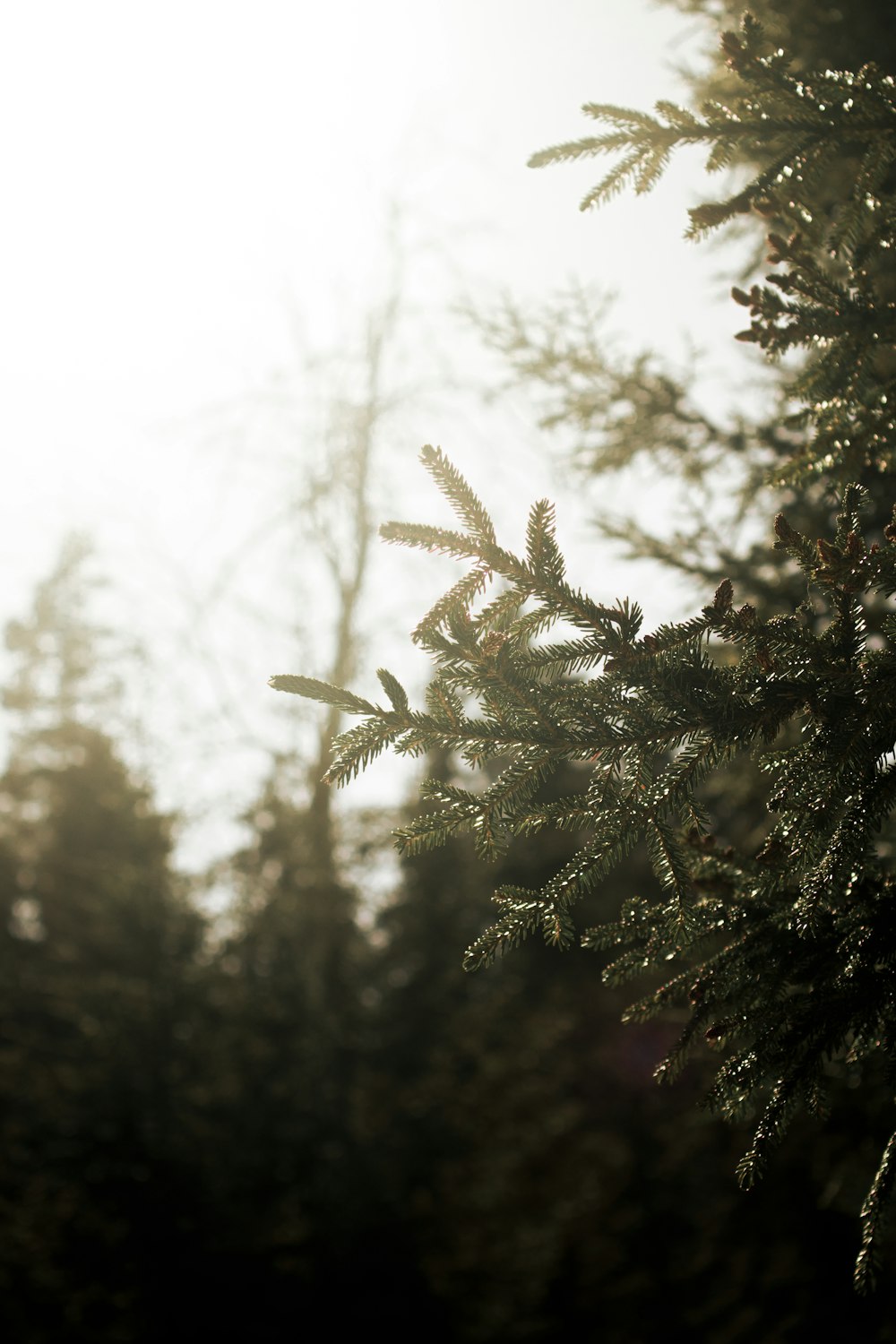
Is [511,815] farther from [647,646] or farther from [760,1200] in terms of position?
[760,1200]

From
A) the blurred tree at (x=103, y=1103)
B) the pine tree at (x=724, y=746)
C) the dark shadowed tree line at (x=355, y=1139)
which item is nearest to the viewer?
the pine tree at (x=724, y=746)

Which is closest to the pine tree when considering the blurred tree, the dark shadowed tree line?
the dark shadowed tree line

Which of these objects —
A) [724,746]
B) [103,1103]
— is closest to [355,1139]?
[103,1103]

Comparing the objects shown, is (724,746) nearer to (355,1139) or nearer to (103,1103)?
(355,1139)

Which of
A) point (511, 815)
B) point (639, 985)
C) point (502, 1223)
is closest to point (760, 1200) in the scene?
point (502, 1223)

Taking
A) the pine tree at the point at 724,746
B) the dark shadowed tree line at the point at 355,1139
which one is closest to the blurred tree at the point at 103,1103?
the dark shadowed tree line at the point at 355,1139

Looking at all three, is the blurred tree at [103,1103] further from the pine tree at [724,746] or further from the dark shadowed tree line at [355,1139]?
the pine tree at [724,746]

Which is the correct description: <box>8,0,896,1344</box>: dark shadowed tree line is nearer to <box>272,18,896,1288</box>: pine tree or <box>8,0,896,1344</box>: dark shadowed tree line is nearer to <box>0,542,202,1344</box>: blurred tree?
<box>0,542,202,1344</box>: blurred tree

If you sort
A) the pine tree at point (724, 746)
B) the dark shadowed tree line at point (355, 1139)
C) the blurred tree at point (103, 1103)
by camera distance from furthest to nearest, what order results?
the blurred tree at point (103, 1103)
the dark shadowed tree line at point (355, 1139)
the pine tree at point (724, 746)

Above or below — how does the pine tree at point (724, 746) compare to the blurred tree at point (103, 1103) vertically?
below

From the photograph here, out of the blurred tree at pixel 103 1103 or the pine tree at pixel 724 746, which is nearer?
the pine tree at pixel 724 746

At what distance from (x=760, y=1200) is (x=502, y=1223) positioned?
4849 mm

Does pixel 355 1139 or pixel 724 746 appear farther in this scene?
pixel 355 1139

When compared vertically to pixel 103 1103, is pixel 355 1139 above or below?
below
